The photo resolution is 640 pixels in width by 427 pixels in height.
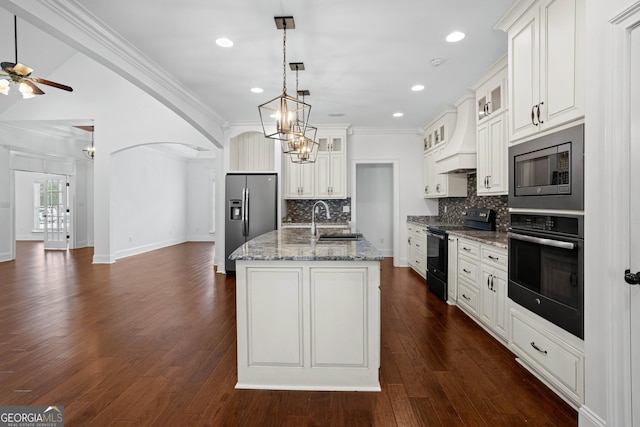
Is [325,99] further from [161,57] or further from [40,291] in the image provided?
[40,291]

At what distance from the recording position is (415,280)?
542 centimetres

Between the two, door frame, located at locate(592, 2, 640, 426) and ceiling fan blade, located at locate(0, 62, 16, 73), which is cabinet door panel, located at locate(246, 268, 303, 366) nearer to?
door frame, located at locate(592, 2, 640, 426)

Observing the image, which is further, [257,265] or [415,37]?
[415,37]

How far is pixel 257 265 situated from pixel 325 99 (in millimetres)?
3202

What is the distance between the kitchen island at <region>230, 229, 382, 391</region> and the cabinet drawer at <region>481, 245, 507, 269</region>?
127 cm

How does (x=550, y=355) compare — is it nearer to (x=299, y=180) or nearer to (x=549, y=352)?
(x=549, y=352)

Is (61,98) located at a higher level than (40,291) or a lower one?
higher

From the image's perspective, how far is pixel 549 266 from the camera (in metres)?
2.13

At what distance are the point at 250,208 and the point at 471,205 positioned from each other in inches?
141

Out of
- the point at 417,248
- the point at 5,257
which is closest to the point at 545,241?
the point at 417,248

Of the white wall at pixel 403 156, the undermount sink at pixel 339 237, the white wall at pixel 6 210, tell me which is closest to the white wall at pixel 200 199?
the white wall at pixel 6 210

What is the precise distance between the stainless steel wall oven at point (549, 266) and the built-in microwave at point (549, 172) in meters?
0.10

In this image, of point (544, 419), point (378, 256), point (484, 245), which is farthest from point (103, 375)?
point (484, 245)

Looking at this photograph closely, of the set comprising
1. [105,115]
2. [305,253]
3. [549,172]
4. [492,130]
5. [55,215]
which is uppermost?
[105,115]
